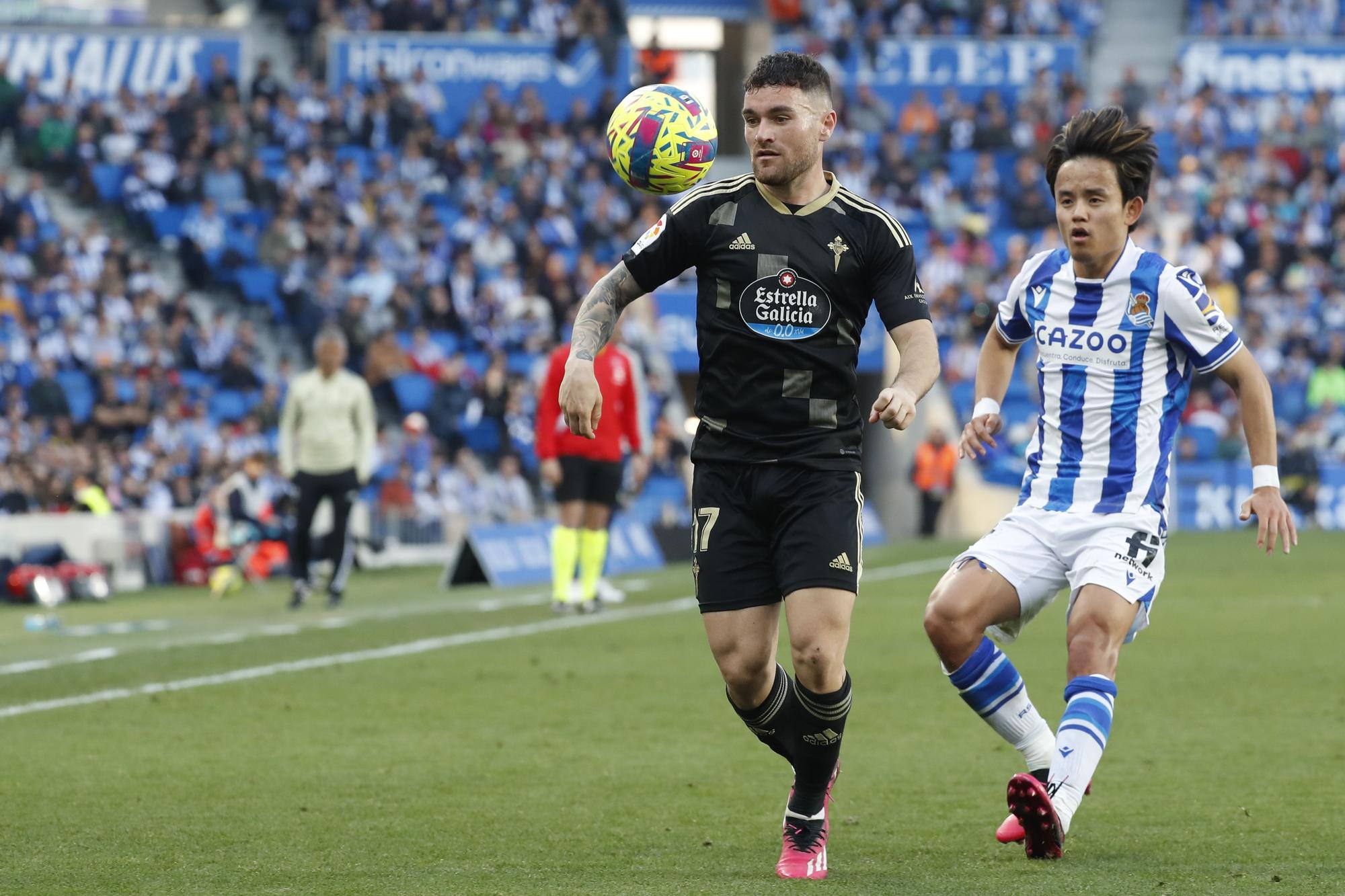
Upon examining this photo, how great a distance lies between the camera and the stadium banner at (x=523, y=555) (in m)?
18.2

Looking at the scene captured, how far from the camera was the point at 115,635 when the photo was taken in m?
13.9

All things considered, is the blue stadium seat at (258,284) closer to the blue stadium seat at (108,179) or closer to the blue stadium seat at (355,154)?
the blue stadium seat at (108,179)

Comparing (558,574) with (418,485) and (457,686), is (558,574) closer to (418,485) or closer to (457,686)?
(457,686)

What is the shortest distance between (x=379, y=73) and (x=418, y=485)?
31.4ft

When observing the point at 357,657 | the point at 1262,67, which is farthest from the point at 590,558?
the point at 1262,67

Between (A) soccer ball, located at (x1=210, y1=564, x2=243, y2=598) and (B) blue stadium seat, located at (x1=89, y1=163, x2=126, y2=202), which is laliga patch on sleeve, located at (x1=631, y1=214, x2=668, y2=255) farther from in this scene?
(B) blue stadium seat, located at (x1=89, y1=163, x2=126, y2=202)

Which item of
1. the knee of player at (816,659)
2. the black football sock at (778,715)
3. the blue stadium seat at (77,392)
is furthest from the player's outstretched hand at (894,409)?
the blue stadium seat at (77,392)

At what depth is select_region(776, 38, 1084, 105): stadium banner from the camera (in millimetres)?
33500

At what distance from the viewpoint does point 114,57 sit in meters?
28.7

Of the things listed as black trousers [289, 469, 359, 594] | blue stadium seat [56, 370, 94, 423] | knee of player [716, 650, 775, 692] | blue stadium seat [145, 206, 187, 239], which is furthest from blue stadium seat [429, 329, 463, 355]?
knee of player [716, 650, 775, 692]

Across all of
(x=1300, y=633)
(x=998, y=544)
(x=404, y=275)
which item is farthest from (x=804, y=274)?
(x=404, y=275)

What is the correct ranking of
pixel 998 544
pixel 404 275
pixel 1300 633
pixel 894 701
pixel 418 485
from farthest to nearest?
pixel 404 275
pixel 418 485
pixel 1300 633
pixel 894 701
pixel 998 544

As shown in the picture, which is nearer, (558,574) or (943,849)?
(943,849)

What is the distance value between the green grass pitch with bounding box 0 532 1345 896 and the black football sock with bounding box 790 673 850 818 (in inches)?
9.0
